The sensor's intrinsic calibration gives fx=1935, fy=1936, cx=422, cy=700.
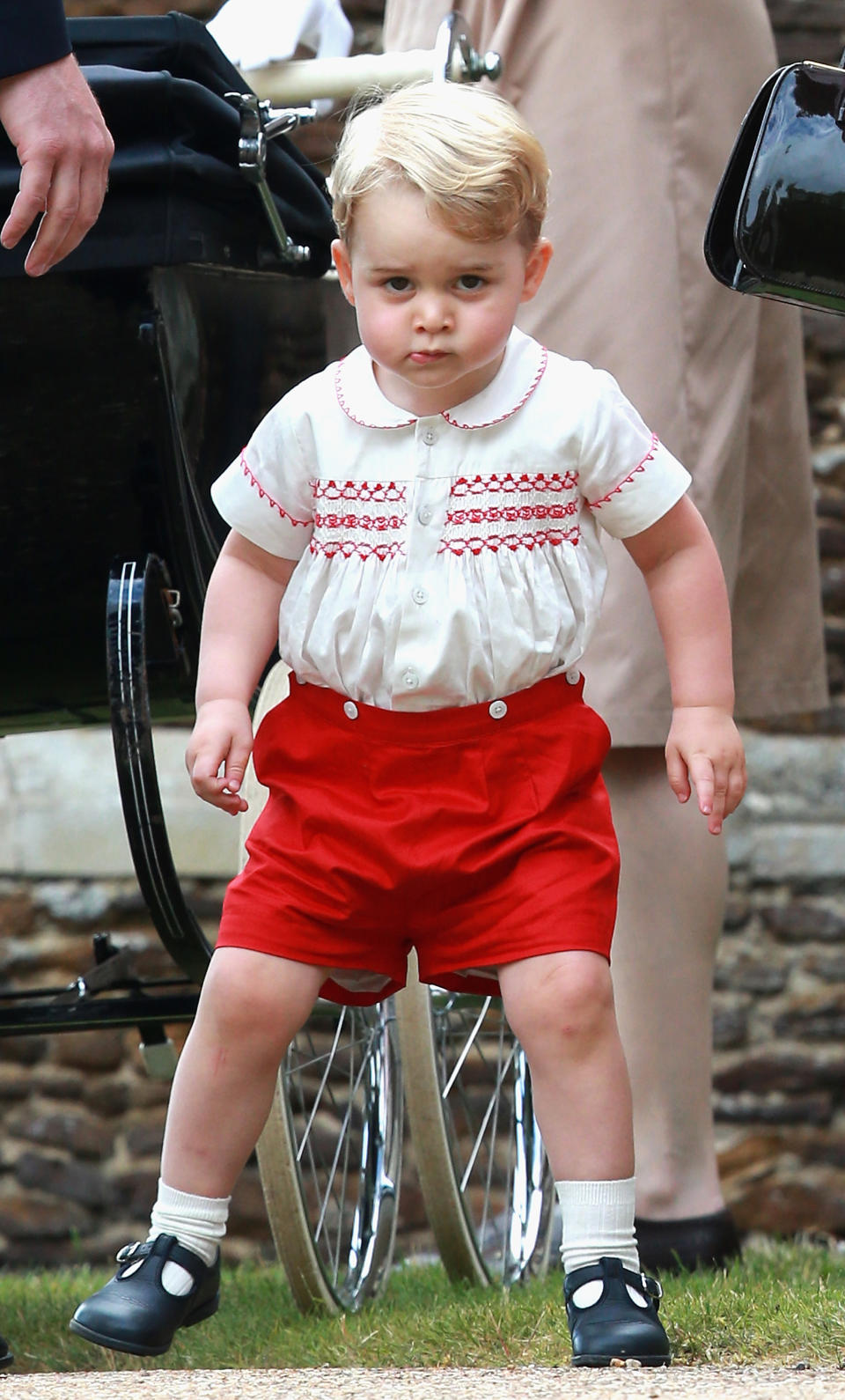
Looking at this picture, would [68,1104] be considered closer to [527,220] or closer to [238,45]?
[238,45]

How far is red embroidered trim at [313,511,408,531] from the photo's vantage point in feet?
5.43

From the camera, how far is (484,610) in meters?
1.63

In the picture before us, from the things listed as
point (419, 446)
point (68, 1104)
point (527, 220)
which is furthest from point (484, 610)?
point (68, 1104)

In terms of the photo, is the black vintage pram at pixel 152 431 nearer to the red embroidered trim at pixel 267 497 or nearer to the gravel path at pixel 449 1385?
the red embroidered trim at pixel 267 497

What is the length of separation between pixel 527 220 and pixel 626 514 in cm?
26

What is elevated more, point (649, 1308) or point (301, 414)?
point (301, 414)

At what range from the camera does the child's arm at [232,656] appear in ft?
5.41

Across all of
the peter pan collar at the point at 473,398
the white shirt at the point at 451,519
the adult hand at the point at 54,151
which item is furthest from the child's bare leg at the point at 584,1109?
the adult hand at the point at 54,151

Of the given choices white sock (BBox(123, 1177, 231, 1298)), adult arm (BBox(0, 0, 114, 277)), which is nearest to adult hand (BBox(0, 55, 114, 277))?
adult arm (BBox(0, 0, 114, 277))

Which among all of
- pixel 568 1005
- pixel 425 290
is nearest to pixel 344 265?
pixel 425 290

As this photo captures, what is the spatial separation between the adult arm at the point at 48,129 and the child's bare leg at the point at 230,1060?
2.15 feet

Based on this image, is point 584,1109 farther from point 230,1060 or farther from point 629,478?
point 629,478

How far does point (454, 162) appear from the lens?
158cm

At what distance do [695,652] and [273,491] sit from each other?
15.5 inches
